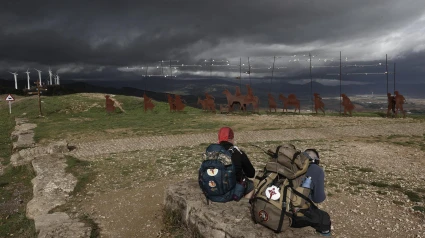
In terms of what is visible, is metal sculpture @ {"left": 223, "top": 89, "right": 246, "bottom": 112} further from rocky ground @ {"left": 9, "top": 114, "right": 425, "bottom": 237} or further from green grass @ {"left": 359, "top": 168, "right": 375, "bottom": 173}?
green grass @ {"left": 359, "top": 168, "right": 375, "bottom": 173}

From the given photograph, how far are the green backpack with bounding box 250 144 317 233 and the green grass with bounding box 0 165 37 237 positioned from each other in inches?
284

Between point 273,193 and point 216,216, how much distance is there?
189 centimetres

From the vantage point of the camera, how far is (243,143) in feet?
68.5

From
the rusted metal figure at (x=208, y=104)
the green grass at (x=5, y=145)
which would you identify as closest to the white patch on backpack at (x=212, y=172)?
the green grass at (x=5, y=145)

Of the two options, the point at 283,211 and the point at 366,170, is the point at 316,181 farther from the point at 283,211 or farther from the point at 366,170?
the point at 366,170

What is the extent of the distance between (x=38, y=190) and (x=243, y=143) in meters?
12.9

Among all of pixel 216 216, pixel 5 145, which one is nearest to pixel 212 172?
pixel 216 216

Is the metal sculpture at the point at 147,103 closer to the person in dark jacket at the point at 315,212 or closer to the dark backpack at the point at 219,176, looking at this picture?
the dark backpack at the point at 219,176

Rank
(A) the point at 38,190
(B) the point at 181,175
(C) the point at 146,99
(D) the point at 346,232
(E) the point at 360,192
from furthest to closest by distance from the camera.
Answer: (C) the point at 146,99 → (B) the point at 181,175 → (A) the point at 38,190 → (E) the point at 360,192 → (D) the point at 346,232

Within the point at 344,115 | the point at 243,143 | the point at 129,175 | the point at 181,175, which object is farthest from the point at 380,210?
the point at 344,115

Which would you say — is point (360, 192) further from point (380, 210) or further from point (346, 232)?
point (346, 232)

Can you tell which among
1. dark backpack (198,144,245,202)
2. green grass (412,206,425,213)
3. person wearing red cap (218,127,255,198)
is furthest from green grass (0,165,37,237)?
green grass (412,206,425,213)

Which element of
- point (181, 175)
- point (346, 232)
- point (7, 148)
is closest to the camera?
point (346, 232)

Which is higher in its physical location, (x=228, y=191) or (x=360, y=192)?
(x=228, y=191)
